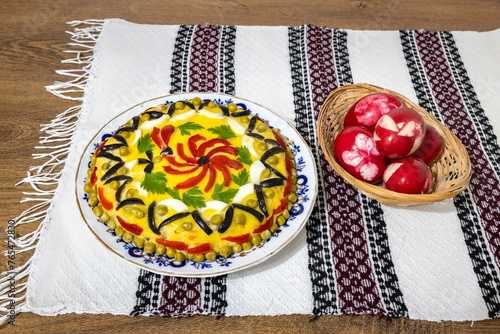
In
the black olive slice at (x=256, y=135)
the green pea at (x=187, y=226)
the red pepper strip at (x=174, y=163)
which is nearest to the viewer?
the green pea at (x=187, y=226)

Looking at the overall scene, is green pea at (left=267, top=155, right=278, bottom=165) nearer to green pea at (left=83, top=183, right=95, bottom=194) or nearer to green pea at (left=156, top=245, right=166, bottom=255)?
green pea at (left=156, top=245, right=166, bottom=255)

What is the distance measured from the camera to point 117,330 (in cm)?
122

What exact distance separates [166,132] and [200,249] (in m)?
0.42

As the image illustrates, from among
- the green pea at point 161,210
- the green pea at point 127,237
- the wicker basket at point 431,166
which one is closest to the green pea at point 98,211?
the green pea at point 127,237

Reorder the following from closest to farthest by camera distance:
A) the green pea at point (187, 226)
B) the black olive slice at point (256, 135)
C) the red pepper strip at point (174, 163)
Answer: the green pea at point (187, 226) < the red pepper strip at point (174, 163) < the black olive slice at point (256, 135)

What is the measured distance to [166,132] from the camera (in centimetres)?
133

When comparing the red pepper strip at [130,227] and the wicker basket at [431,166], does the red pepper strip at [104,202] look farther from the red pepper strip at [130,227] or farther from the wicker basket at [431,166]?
the wicker basket at [431,166]

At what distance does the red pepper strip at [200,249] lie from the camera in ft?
3.83

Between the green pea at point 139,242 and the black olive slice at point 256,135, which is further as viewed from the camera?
the black olive slice at point 256,135

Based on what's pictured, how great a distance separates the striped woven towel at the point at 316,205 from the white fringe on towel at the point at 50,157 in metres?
0.01

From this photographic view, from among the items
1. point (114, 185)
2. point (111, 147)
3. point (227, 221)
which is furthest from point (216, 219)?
point (111, 147)

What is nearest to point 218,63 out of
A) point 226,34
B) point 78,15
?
point 226,34

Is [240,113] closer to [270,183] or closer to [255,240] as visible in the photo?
[270,183]

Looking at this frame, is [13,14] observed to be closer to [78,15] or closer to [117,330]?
[78,15]
